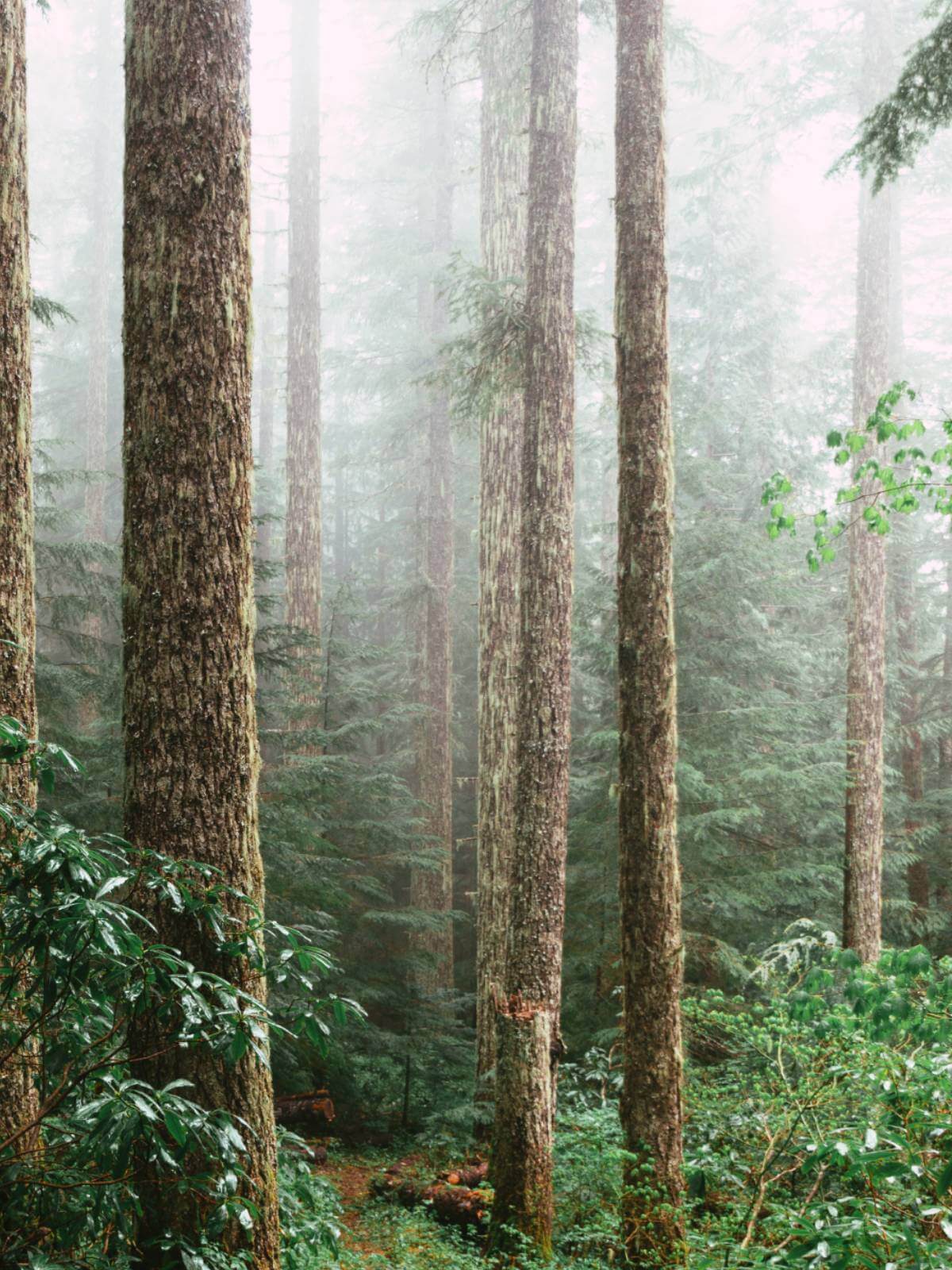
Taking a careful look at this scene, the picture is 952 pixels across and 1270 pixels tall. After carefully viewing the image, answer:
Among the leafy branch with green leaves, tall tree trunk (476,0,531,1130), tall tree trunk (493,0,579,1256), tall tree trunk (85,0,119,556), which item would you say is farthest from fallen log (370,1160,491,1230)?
tall tree trunk (85,0,119,556)

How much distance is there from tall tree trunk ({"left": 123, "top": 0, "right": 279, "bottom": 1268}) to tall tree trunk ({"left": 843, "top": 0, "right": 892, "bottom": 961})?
27.2 feet

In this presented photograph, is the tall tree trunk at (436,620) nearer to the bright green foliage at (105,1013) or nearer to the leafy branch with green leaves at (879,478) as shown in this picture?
the leafy branch with green leaves at (879,478)

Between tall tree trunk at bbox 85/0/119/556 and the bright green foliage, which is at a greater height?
tall tree trunk at bbox 85/0/119/556

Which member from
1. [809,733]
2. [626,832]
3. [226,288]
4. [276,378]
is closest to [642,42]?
[226,288]

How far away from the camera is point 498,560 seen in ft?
30.8

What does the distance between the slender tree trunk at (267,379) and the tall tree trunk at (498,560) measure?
594 inches

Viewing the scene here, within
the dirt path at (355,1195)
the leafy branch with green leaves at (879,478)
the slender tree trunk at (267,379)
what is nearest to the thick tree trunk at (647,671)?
the leafy branch with green leaves at (879,478)

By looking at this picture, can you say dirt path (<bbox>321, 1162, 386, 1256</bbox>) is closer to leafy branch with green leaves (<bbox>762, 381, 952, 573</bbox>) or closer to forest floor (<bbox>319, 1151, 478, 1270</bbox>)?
forest floor (<bbox>319, 1151, 478, 1270</bbox>)

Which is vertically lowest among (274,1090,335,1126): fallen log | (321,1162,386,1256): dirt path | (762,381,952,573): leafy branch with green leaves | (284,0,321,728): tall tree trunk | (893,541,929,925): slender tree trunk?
(274,1090,335,1126): fallen log

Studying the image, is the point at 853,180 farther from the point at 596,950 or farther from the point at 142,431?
the point at 142,431

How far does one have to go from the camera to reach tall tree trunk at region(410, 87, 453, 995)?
13.8 m

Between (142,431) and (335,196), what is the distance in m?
34.6

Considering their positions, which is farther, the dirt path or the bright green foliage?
the dirt path

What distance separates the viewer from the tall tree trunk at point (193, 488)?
10.9 feet
